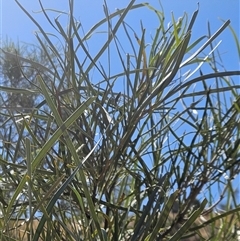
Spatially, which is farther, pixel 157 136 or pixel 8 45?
pixel 8 45

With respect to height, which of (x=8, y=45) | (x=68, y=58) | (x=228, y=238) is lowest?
(x=228, y=238)

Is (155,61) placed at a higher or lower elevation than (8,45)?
lower

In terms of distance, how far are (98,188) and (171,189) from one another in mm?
75

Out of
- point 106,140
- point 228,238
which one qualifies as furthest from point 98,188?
point 228,238

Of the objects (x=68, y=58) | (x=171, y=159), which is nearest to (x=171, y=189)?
(x=171, y=159)

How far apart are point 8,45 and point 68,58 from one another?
1.97 m

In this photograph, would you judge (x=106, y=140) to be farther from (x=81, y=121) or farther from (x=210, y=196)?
(x=210, y=196)

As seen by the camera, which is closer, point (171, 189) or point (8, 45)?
point (171, 189)

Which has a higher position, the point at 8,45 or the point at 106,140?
the point at 8,45

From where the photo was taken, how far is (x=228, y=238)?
357mm

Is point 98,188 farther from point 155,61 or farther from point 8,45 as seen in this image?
point 8,45

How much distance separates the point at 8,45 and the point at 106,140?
78.3 inches

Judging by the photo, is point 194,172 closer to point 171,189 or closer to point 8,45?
point 171,189

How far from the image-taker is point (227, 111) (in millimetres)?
362
